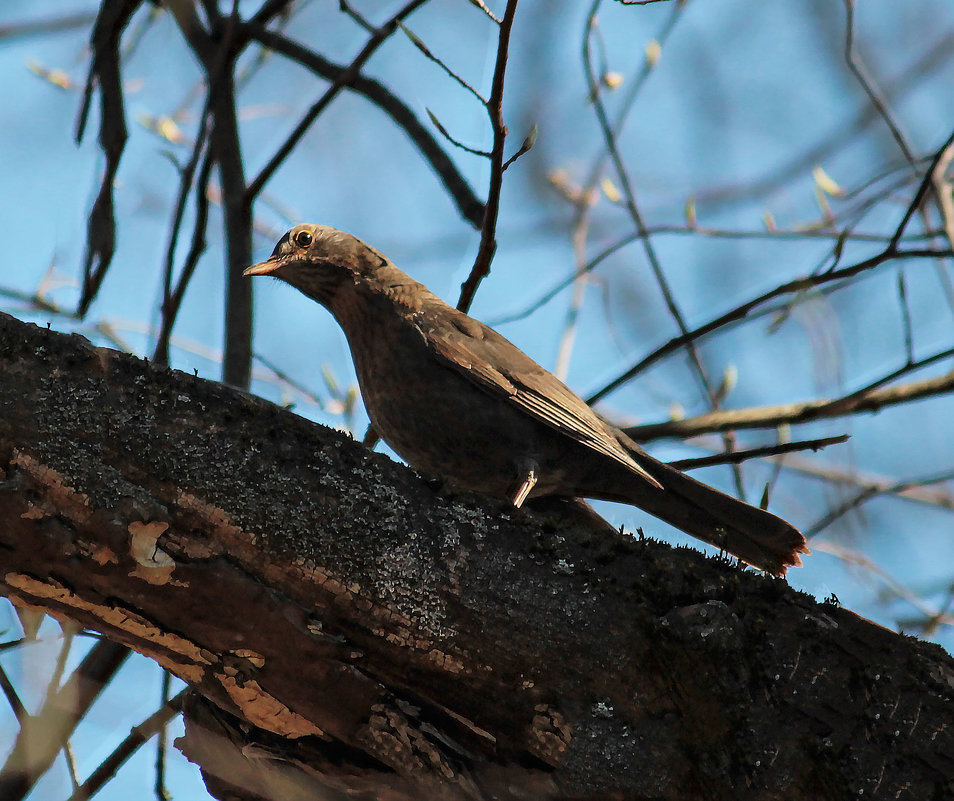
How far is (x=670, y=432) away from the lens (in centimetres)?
391

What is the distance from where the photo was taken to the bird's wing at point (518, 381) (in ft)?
11.9

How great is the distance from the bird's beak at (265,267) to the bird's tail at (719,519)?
163 cm

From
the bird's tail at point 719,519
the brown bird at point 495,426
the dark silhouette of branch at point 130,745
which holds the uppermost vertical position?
the brown bird at point 495,426

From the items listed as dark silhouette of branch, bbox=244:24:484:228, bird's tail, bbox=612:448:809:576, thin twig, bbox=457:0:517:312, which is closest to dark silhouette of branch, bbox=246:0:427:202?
dark silhouette of branch, bbox=244:24:484:228

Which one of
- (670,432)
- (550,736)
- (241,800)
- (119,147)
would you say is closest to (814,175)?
(670,432)

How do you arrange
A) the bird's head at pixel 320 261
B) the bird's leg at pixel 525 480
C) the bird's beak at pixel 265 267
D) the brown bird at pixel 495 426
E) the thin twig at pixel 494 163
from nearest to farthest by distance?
the thin twig at pixel 494 163
the bird's leg at pixel 525 480
the brown bird at pixel 495 426
the bird's beak at pixel 265 267
the bird's head at pixel 320 261

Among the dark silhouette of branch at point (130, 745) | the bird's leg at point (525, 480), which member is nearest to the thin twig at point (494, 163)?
the bird's leg at point (525, 480)

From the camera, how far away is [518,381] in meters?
3.75

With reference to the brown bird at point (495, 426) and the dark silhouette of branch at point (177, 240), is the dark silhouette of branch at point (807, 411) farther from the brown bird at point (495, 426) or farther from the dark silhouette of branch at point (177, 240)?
the dark silhouette of branch at point (177, 240)

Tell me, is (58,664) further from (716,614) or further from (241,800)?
(716,614)

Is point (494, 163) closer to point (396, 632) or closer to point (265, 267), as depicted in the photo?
point (265, 267)

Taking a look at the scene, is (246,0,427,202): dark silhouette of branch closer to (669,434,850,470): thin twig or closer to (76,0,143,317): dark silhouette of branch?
(76,0,143,317): dark silhouette of branch

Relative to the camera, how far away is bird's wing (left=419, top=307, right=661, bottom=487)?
3.64m

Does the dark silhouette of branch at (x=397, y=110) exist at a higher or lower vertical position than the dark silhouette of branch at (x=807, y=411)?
higher
